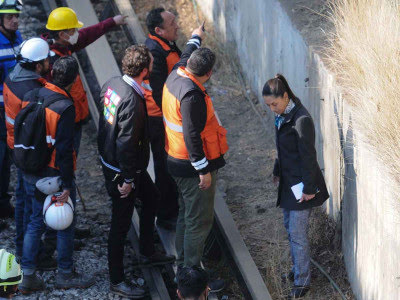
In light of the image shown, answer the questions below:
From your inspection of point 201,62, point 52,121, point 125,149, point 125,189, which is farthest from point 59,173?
point 201,62

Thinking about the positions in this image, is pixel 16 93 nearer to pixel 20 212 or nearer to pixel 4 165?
pixel 20 212

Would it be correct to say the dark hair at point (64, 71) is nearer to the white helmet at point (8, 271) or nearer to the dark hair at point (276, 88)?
the dark hair at point (276, 88)

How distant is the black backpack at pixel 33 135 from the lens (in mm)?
5559

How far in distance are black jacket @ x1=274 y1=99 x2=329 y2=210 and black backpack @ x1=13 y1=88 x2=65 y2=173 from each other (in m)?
1.74

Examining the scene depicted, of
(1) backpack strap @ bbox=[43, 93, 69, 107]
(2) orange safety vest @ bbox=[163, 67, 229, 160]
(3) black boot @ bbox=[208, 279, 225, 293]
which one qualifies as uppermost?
(1) backpack strap @ bbox=[43, 93, 69, 107]

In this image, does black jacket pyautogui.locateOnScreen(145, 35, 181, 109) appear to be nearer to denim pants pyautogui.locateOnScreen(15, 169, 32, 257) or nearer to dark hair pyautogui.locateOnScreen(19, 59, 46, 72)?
dark hair pyautogui.locateOnScreen(19, 59, 46, 72)

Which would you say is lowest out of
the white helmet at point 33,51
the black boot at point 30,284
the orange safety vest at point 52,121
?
the black boot at point 30,284

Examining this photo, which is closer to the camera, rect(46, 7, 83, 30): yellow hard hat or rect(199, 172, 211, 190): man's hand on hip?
rect(199, 172, 211, 190): man's hand on hip

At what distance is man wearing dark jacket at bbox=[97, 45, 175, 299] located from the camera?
539 cm

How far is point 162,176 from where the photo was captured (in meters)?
6.57

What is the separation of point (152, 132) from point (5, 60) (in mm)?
1515

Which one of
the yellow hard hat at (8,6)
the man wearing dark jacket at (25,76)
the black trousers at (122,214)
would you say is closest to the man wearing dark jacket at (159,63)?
the black trousers at (122,214)

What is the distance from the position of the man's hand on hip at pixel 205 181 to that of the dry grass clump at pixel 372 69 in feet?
3.80

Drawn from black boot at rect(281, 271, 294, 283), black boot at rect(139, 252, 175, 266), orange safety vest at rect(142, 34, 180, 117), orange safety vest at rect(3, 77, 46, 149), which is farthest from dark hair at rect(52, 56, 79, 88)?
black boot at rect(281, 271, 294, 283)
